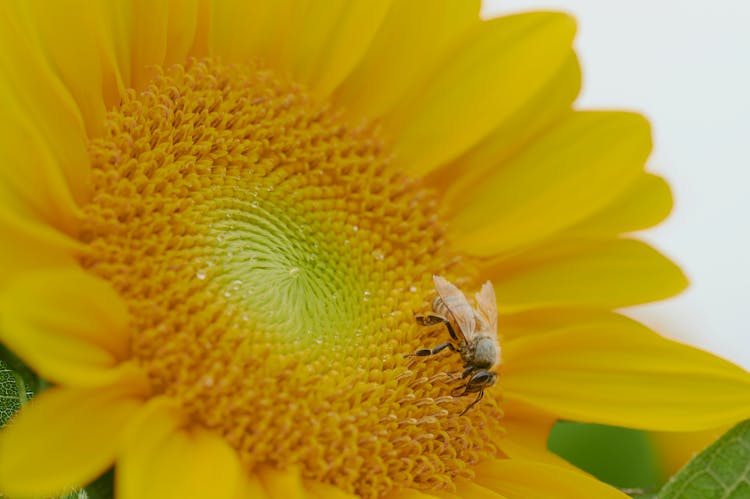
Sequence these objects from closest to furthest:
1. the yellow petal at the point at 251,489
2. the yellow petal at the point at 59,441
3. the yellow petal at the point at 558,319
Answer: the yellow petal at the point at 59,441, the yellow petal at the point at 251,489, the yellow petal at the point at 558,319

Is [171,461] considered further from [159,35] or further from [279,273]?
[159,35]

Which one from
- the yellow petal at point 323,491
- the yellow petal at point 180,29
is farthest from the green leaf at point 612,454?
the yellow petal at point 180,29

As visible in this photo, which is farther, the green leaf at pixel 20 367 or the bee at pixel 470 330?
the bee at pixel 470 330

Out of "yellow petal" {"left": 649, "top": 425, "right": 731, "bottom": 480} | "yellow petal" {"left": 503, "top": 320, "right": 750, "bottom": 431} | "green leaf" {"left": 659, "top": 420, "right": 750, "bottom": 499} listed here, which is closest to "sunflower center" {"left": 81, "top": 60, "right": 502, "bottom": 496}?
"yellow petal" {"left": 503, "top": 320, "right": 750, "bottom": 431}

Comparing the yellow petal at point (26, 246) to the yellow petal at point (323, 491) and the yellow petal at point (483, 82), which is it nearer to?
the yellow petal at point (323, 491)

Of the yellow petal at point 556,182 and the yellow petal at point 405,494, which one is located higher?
the yellow petal at point 556,182

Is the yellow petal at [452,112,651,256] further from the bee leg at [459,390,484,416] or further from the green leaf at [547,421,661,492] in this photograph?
the green leaf at [547,421,661,492]

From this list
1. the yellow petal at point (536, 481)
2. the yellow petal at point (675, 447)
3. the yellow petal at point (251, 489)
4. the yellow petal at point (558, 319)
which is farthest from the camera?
the yellow petal at point (675, 447)

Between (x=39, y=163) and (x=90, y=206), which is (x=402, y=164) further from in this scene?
(x=39, y=163)
